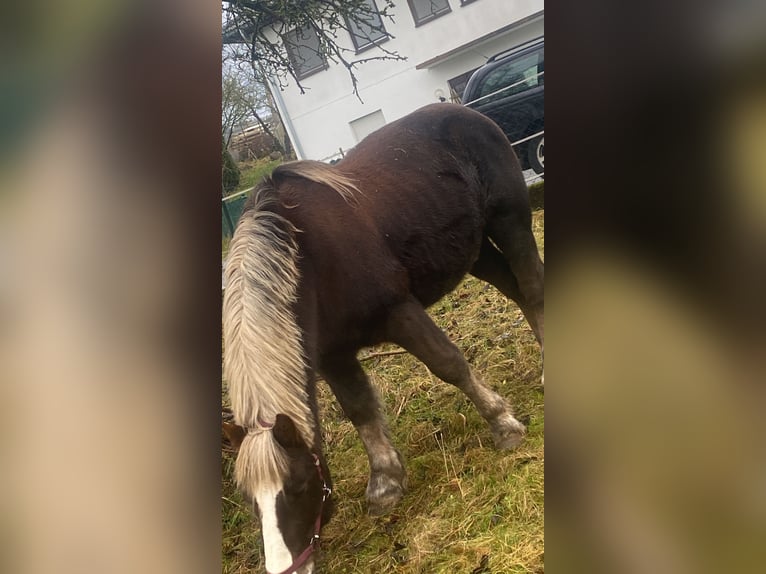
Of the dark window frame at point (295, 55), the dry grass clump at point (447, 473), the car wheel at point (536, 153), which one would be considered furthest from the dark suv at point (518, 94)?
the dark window frame at point (295, 55)

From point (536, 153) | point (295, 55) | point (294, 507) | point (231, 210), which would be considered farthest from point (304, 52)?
point (294, 507)

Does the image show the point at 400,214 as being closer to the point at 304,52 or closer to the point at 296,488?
the point at 304,52

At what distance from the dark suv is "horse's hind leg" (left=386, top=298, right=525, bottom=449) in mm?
302

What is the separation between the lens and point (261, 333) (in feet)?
2.58

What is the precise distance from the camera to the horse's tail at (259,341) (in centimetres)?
77

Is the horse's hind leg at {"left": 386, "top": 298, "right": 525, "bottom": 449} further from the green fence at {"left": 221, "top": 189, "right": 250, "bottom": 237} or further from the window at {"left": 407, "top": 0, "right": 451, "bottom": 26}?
the window at {"left": 407, "top": 0, "right": 451, "bottom": 26}

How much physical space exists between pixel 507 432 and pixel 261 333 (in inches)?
15.6

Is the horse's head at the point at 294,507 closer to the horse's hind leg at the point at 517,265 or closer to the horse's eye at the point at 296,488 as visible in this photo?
the horse's eye at the point at 296,488

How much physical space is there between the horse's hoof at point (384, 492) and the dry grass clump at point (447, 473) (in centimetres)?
1

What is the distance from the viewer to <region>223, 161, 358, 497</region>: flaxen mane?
30.4 inches
